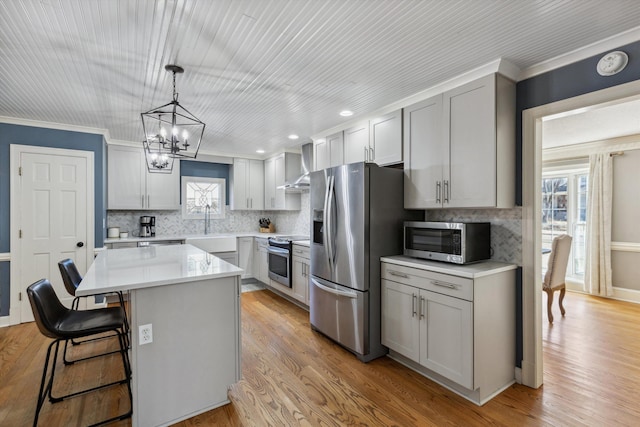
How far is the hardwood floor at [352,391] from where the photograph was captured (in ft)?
6.66

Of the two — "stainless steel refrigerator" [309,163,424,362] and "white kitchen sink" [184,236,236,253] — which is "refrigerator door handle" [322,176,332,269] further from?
"white kitchen sink" [184,236,236,253]

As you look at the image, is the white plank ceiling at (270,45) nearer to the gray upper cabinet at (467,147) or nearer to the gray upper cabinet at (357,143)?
the gray upper cabinet at (467,147)

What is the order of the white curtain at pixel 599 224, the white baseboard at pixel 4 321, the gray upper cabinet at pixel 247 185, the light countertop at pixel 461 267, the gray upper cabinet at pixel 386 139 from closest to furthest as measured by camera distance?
the light countertop at pixel 461 267, the gray upper cabinet at pixel 386 139, the white baseboard at pixel 4 321, the white curtain at pixel 599 224, the gray upper cabinet at pixel 247 185

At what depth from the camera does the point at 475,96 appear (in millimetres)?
2451

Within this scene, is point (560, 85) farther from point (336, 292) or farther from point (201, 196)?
point (201, 196)

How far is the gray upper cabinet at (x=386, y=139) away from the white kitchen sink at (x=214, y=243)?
3099 millimetres

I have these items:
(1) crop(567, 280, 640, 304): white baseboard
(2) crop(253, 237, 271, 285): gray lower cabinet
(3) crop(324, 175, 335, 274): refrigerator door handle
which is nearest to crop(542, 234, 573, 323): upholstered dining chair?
(1) crop(567, 280, 640, 304): white baseboard

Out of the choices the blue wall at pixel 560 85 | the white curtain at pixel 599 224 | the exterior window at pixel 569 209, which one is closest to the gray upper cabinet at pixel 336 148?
the blue wall at pixel 560 85

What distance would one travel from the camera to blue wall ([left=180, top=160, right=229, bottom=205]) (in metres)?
5.77

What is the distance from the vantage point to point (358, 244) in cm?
284

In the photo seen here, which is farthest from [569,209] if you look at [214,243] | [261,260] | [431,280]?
[214,243]

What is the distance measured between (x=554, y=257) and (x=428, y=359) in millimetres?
2530

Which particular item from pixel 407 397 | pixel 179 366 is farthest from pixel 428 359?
pixel 179 366

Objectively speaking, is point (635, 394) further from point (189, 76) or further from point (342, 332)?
point (189, 76)
